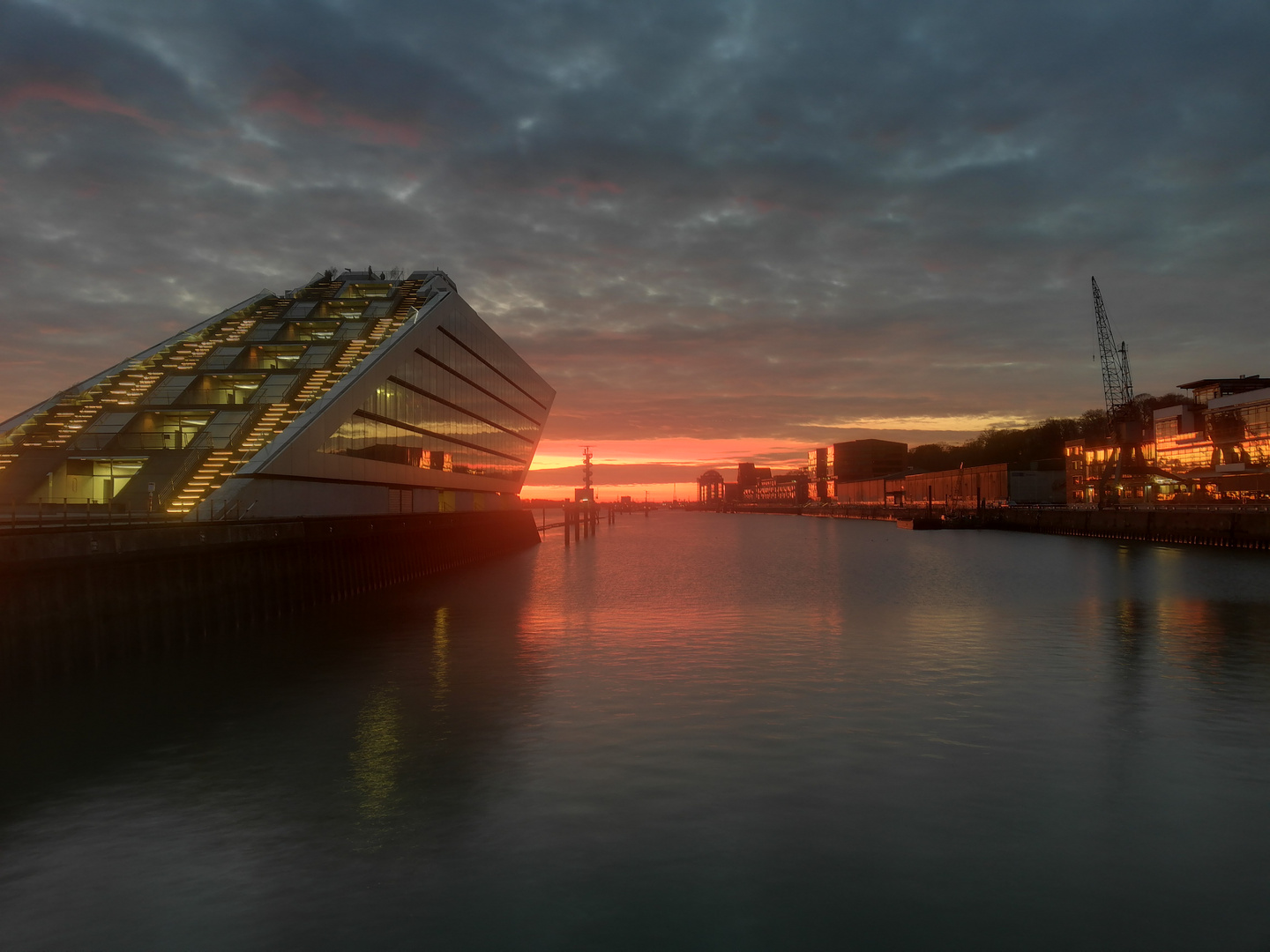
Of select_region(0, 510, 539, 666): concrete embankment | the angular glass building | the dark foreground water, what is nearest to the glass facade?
the angular glass building

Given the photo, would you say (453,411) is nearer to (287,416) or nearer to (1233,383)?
(287,416)

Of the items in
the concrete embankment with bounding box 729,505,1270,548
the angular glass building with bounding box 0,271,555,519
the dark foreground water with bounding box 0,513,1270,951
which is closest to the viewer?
the dark foreground water with bounding box 0,513,1270,951

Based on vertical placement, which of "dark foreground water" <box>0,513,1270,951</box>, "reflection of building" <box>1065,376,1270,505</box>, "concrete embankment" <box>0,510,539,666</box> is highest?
"reflection of building" <box>1065,376,1270,505</box>

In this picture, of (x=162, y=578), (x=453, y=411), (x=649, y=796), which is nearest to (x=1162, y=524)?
(x=453, y=411)

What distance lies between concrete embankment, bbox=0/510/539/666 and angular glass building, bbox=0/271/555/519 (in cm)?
315

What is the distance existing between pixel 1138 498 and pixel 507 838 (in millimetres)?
161591

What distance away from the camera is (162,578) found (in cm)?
2570

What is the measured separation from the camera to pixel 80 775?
48.8 ft

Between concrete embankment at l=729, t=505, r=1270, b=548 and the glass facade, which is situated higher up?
the glass facade

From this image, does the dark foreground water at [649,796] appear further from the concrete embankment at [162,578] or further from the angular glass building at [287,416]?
the angular glass building at [287,416]

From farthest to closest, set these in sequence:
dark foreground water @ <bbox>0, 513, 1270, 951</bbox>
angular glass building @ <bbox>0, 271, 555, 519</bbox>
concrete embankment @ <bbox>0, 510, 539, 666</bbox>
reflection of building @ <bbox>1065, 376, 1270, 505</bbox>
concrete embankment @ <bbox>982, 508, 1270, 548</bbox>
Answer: reflection of building @ <bbox>1065, 376, 1270, 505</bbox>
concrete embankment @ <bbox>982, 508, 1270, 548</bbox>
angular glass building @ <bbox>0, 271, 555, 519</bbox>
concrete embankment @ <bbox>0, 510, 539, 666</bbox>
dark foreground water @ <bbox>0, 513, 1270, 951</bbox>

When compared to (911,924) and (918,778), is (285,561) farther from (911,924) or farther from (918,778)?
(911,924)

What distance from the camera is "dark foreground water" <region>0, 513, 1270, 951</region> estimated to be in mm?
9609

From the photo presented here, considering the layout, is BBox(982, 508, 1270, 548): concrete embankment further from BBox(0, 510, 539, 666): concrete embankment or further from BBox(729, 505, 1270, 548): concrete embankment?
BBox(0, 510, 539, 666): concrete embankment
